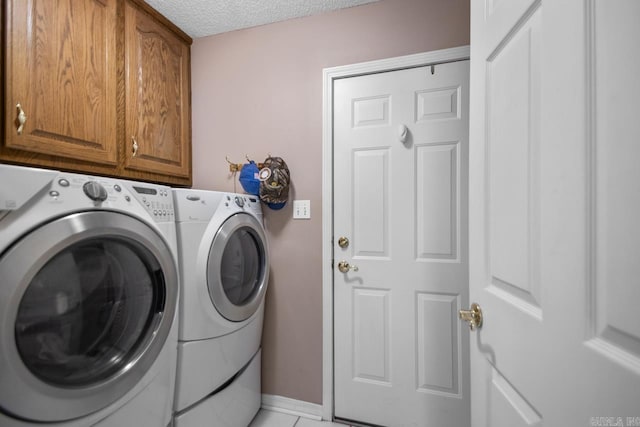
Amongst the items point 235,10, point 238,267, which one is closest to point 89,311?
point 238,267

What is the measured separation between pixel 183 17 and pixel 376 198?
1.65 meters

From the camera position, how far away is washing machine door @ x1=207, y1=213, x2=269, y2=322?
4.22 feet

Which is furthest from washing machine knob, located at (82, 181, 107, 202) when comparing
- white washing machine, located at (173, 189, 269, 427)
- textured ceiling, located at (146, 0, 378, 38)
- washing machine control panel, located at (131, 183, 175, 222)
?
textured ceiling, located at (146, 0, 378, 38)

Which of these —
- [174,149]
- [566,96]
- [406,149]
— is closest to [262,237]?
[174,149]

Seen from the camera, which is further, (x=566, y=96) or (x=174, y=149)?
(x=174, y=149)

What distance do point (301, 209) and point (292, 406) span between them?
123 centimetres

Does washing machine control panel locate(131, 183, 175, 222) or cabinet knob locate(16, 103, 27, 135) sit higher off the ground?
cabinet knob locate(16, 103, 27, 135)

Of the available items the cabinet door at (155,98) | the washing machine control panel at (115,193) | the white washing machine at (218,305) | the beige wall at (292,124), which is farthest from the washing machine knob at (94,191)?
the beige wall at (292,124)

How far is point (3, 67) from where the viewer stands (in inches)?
40.4

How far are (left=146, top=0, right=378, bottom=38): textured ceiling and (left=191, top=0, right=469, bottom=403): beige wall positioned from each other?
0.04 metres

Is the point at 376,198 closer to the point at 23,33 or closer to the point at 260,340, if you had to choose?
the point at 260,340

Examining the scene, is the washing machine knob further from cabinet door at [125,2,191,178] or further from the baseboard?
the baseboard

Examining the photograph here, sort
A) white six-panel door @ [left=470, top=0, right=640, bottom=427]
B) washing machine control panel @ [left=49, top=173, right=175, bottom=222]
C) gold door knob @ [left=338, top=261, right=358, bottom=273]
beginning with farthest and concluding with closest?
1. gold door knob @ [left=338, top=261, right=358, bottom=273]
2. washing machine control panel @ [left=49, top=173, right=175, bottom=222]
3. white six-panel door @ [left=470, top=0, right=640, bottom=427]

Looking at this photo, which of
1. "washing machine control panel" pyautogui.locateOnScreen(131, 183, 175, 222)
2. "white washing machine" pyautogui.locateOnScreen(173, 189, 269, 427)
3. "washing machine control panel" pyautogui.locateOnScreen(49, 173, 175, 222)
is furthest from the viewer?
"white washing machine" pyautogui.locateOnScreen(173, 189, 269, 427)
